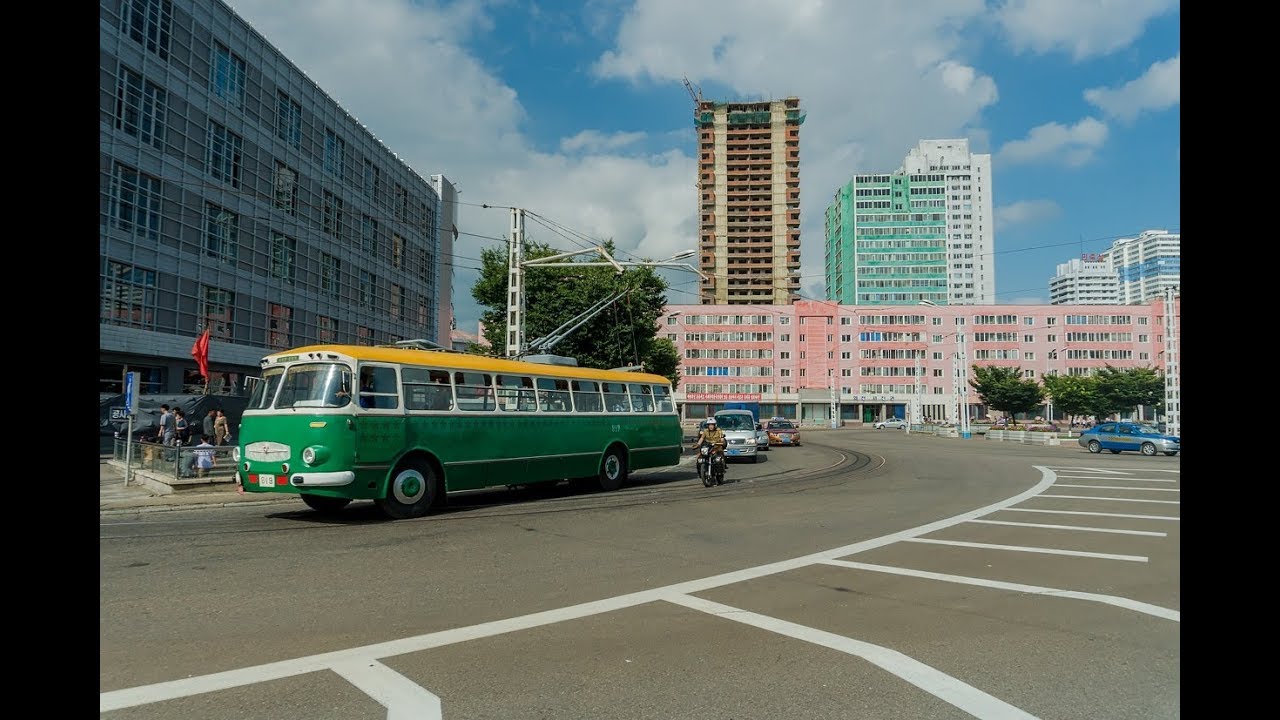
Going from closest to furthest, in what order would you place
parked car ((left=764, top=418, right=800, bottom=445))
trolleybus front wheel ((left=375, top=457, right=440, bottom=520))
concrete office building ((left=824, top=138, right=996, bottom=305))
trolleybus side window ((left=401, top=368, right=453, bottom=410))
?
trolleybus front wheel ((left=375, top=457, right=440, bottom=520)) → trolleybus side window ((left=401, top=368, right=453, bottom=410)) → parked car ((left=764, top=418, right=800, bottom=445)) → concrete office building ((left=824, top=138, right=996, bottom=305))

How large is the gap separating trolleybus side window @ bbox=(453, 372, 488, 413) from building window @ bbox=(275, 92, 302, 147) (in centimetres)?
2637

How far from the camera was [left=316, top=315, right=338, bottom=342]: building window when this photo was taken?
3759 cm

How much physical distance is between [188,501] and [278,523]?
3785mm

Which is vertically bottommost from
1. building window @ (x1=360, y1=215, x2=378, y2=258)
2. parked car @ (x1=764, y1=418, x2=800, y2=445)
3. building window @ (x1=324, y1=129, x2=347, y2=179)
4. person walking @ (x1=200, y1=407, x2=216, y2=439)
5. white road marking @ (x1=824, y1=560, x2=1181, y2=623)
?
parked car @ (x1=764, y1=418, x2=800, y2=445)

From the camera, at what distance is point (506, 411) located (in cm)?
1412

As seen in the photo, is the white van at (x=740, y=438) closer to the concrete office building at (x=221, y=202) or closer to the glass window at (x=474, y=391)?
the glass window at (x=474, y=391)

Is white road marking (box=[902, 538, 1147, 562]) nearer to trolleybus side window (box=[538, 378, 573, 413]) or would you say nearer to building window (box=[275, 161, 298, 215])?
trolleybus side window (box=[538, 378, 573, 413])

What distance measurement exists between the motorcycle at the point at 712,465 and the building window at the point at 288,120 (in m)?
27.0

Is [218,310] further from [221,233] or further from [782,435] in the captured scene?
[782,435]

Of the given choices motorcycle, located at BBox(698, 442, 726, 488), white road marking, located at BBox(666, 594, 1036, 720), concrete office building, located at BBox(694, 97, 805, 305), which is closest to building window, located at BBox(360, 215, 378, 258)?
motorcycle, located at BBox(698, 442, 726, 488)

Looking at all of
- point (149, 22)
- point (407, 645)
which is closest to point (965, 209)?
point (149, 22)

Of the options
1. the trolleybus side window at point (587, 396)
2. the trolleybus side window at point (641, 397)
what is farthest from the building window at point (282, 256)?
the trolleybus side window at point (587, 396)
